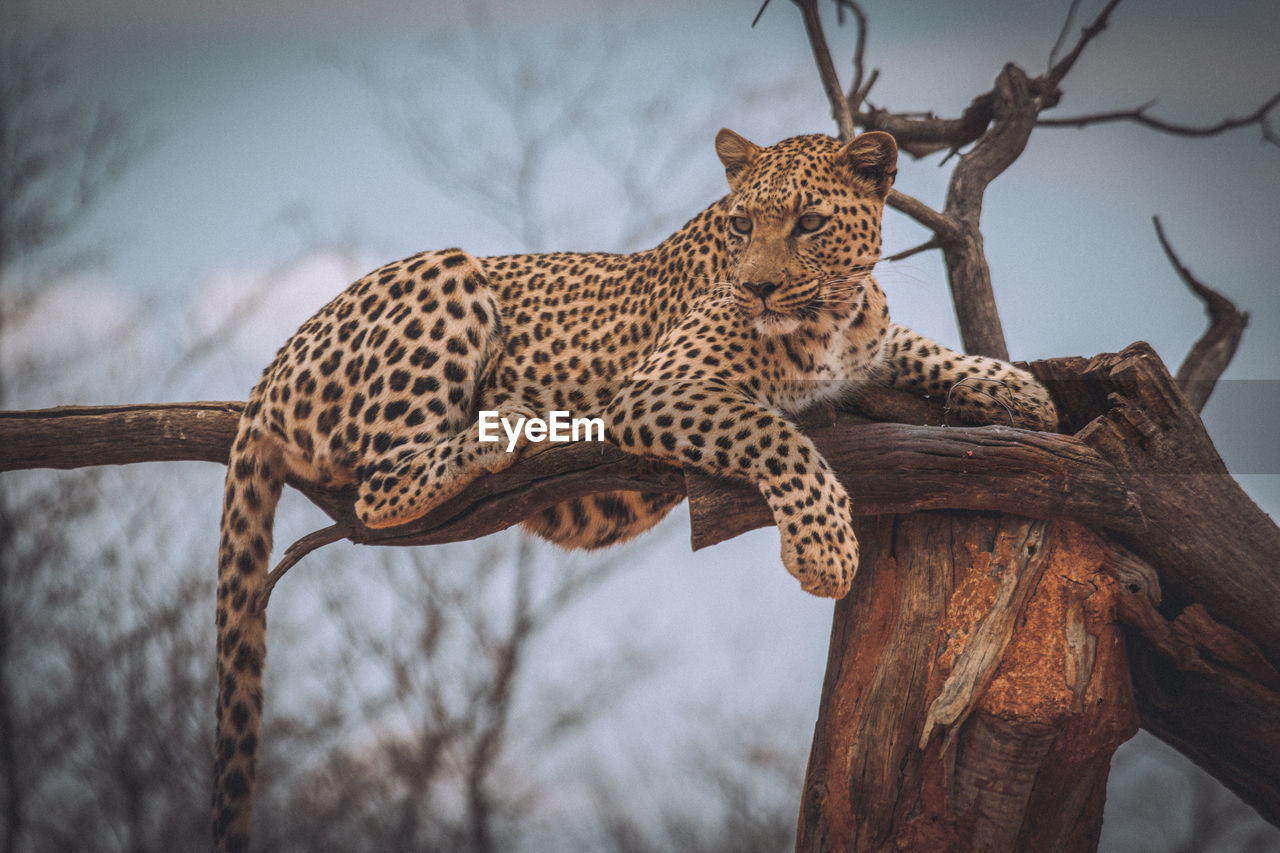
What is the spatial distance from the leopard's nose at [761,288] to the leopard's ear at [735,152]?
0.67 m

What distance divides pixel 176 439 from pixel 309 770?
438 cm

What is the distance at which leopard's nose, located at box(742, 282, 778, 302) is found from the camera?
14.6 ft

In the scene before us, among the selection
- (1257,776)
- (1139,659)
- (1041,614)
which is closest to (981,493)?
(1041,614)

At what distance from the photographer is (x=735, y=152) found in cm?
499

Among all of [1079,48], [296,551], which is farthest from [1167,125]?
[296,551]

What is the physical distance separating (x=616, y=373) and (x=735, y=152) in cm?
111

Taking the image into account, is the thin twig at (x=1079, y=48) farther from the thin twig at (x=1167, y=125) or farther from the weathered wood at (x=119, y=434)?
the weathered wood at (x=119, y=434)

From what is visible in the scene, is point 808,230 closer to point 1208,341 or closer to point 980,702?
point 980,702

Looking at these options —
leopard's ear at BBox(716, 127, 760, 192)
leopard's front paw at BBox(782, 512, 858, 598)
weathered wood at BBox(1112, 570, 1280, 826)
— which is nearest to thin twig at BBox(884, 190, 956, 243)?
leopard's ear at BBox(716, 127, 760, 192)

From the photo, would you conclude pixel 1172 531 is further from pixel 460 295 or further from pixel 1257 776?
pixel 460 295

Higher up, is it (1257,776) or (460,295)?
(460,295)

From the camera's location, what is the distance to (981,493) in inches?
171

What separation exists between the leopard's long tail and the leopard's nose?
226cm

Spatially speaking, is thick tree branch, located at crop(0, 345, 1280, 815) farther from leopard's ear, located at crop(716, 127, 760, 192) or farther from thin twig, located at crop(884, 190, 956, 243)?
thin twig, located at crop(884, 190, 956, 243)
